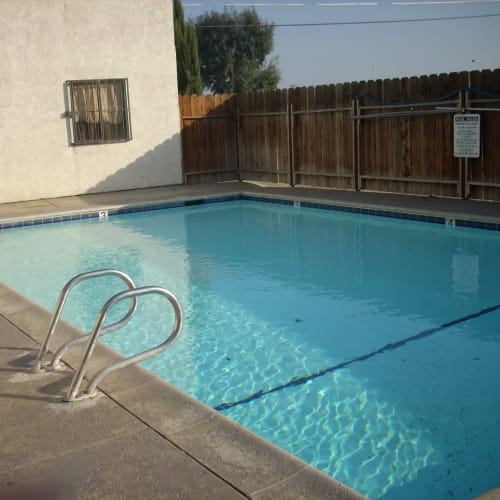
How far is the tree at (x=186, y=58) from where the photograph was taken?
2762 centimetres

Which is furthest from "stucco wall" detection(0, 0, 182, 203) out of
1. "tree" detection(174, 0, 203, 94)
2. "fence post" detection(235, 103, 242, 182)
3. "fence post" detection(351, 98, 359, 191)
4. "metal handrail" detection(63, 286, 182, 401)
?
"tree" detection(174, 0, 203, 94)

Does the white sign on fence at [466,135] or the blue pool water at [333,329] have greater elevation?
the white sign on fence at [466,135]

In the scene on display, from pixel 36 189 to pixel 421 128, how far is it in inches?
311

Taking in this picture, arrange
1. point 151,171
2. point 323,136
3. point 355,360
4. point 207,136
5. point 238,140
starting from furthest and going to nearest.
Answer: point 238,140 → point 207,136 → point 151,171 → point 323,136 → point 355,360

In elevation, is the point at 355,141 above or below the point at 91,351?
above

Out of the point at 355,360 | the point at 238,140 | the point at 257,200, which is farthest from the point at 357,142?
the point at 355,360

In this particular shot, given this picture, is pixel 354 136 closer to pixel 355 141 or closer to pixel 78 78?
pixel 355 141

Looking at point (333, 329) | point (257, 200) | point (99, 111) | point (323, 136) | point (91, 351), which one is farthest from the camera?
point (99, 111)

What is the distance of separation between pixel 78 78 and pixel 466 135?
805 cm

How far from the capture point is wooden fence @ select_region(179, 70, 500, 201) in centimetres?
1048

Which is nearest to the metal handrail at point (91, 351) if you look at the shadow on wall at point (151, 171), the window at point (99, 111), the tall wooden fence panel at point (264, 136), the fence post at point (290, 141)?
the fence post at point (290, 141)

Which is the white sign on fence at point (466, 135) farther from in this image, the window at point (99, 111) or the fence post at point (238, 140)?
the window at point (99, 111)

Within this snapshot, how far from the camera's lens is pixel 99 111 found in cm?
1452

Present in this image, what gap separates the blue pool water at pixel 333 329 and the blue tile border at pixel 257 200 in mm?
126
